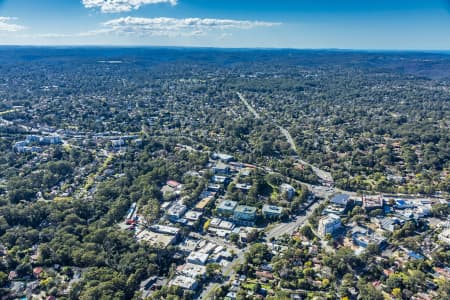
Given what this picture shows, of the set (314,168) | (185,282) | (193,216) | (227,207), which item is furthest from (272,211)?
(314,168)

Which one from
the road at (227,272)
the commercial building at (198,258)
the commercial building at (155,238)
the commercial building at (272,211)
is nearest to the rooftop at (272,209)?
the commercial building at (272,211)

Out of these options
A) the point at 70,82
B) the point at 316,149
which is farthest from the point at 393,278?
the point at 70,82

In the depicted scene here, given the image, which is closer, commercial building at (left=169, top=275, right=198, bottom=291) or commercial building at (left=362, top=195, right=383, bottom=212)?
commercial building at (left=169, top=275, right=198, bottom=291)

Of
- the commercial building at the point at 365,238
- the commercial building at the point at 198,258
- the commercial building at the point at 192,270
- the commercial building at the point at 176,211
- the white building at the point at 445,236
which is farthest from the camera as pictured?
the commercial building at the point at 176,211

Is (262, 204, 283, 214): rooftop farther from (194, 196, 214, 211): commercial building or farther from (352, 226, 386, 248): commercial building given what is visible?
(352, 226, 386, 248): commercial building

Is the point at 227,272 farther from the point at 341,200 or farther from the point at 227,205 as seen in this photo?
the point at 341,200

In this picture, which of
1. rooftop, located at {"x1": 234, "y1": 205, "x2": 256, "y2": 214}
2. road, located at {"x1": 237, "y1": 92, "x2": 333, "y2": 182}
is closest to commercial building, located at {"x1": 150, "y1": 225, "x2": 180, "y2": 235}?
rooftop, located at {"x1": 234, "y1": 205, "x2": 256, "y2": 214}

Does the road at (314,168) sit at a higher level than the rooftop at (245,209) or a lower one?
higher

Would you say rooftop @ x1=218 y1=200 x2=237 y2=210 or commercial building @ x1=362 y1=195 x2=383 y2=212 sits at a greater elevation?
commercial building @ x1=362 y1=195 x2=383 y2=212

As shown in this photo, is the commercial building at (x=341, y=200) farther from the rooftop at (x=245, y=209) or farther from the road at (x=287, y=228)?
the rooftop at (x=245, y=209)
